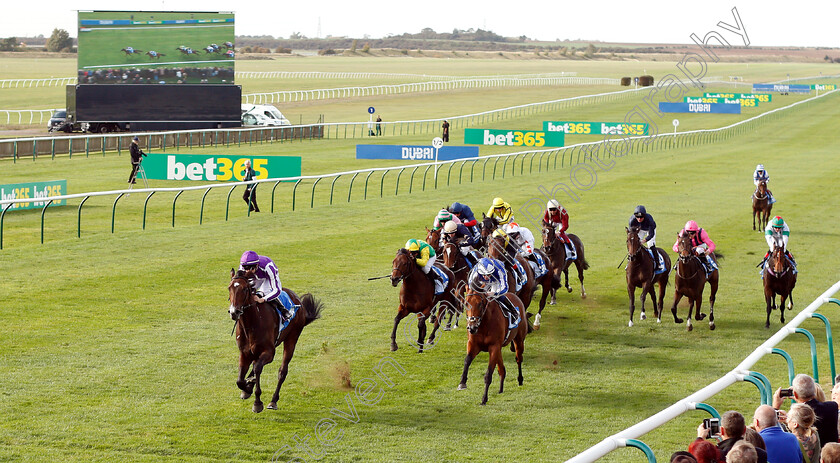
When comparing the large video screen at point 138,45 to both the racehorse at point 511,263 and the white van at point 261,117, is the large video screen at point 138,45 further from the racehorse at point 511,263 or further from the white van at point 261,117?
the racehorse at point 511,263

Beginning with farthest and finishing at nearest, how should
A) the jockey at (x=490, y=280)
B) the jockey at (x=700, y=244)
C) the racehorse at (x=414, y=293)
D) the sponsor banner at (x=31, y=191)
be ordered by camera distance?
the sponsor banner at (x=31, y=191)
the jockey at (x=700, y=244)
the racehorse at (x=414, y=293)
the jockey at (x=490, y=280)

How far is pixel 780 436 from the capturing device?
237 inches

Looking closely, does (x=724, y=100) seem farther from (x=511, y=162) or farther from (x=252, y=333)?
(x=252, y=333)

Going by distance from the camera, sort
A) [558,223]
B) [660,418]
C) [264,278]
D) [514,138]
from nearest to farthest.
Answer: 1. [660,418]
2. [264,278]
3. [558,223]
4. [514,138]

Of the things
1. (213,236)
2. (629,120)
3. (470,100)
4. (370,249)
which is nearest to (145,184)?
(213,236)

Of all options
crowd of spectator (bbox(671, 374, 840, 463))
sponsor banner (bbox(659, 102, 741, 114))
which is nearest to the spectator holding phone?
crowd of spectator (bbox(671, 374, 840, 463))

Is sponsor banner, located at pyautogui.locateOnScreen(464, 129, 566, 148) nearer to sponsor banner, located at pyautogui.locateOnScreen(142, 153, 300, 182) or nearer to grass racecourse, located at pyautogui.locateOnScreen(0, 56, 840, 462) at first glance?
sponsor banner, located at pyautogui.locateOnScreen(142, 153, 300, 182)

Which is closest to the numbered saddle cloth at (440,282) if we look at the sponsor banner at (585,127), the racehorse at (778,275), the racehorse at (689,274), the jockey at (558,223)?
the jockey at (558,223)

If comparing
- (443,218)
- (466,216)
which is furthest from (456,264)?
(466,216)

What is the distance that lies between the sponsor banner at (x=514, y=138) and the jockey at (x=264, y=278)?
35666 millimetres

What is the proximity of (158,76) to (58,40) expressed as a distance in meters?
102

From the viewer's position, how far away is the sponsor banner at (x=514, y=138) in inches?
1784

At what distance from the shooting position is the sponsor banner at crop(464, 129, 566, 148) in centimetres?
4531

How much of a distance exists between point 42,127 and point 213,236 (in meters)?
31.0
